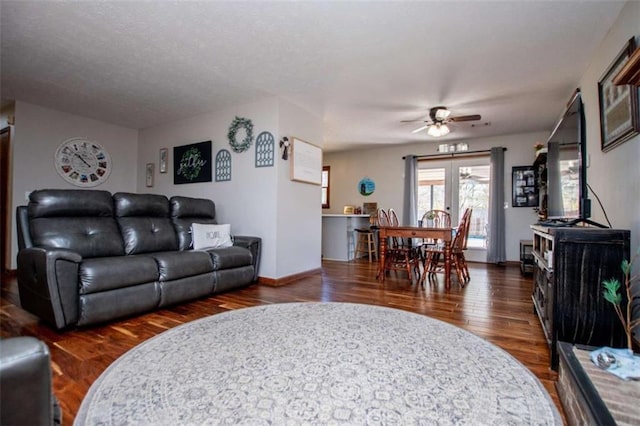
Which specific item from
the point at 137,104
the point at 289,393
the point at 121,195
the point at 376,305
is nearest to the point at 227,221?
the point at 121,195

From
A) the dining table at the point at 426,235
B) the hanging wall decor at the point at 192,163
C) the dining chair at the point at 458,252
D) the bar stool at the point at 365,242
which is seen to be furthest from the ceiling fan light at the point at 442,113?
the hanging wall decor at the point at 192,163

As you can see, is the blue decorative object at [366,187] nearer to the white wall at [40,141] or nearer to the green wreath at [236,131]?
the green wreath at [236,131]

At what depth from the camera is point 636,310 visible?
1.89m

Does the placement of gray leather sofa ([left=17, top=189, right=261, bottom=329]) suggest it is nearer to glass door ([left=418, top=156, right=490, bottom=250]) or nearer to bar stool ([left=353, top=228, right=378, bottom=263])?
bar stool ([left=353, top=228, right=378, bottom=263])

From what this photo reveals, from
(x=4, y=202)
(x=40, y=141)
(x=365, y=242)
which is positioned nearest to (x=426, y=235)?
(x=365, y=242)

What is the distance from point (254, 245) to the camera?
379cm

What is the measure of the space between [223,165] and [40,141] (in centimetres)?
268

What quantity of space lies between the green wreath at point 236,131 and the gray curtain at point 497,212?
448 cm

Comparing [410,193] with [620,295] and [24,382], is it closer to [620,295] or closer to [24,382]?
[620,295]

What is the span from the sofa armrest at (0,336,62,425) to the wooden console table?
5.01ft

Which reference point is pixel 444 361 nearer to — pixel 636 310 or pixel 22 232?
pixel 636 310

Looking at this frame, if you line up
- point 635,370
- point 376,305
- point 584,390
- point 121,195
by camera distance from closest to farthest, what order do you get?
point 584,390, point 635,370, point 376,305, point 121,195

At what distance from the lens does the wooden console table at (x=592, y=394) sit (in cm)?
106

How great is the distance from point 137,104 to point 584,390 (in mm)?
5163
